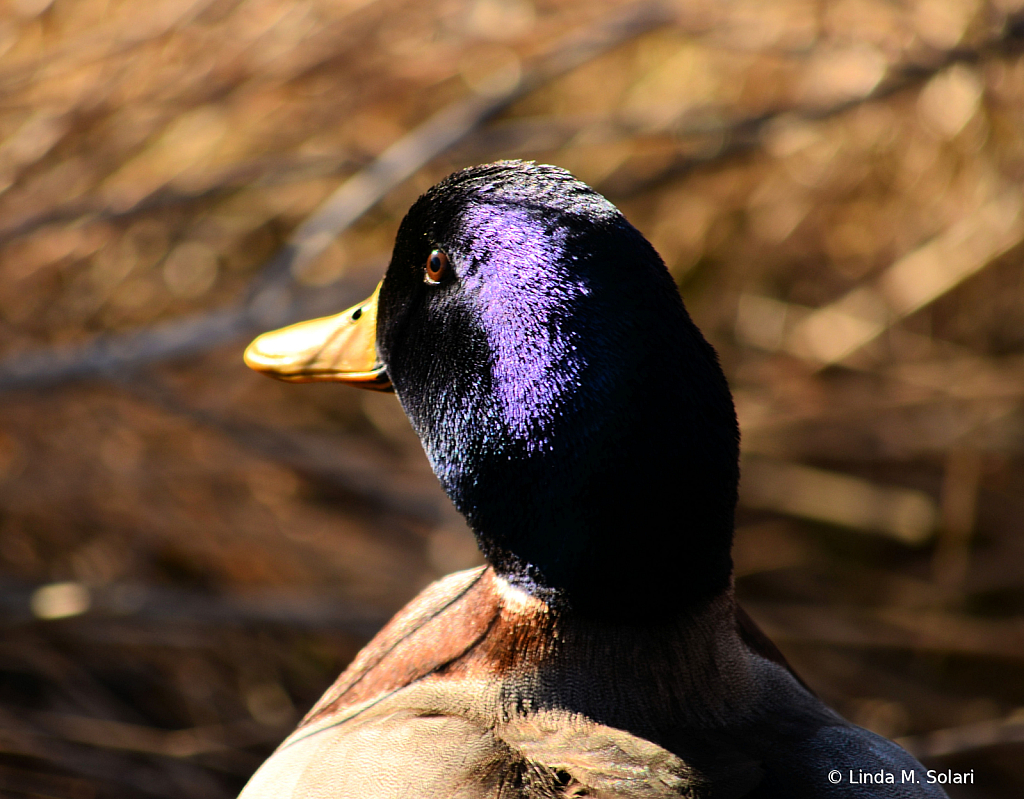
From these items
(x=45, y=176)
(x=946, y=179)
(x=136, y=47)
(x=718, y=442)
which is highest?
(x=136, y=47)

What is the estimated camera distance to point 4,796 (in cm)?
219

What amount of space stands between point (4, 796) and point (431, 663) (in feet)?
5.20

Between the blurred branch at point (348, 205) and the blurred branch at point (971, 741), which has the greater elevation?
the blurred branch at point (348, 205)

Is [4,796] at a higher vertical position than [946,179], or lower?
lower

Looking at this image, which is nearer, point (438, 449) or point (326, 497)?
point (438, 449)

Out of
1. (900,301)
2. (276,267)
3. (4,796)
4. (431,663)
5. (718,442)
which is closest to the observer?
(718,442)

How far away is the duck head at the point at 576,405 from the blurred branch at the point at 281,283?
2.80 ft

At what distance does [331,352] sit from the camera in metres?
1.34

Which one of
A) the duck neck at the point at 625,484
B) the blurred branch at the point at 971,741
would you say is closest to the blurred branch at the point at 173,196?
the duck neck at the point at 625,484

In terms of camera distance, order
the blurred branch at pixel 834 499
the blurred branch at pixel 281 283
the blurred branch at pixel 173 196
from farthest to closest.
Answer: the blurred branch at pixel 834 499 < the blurred branch at pixel 173 196 < the blurred branch at pixel 281 283

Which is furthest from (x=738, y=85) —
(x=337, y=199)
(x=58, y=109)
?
(x=58, y=109)

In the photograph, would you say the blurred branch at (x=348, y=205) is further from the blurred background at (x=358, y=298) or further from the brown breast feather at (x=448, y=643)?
the brown breast feather at (x=448, y=643)

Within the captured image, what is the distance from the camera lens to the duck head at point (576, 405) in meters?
0.95

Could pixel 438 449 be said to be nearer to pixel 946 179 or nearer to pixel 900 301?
pixel 900 301
